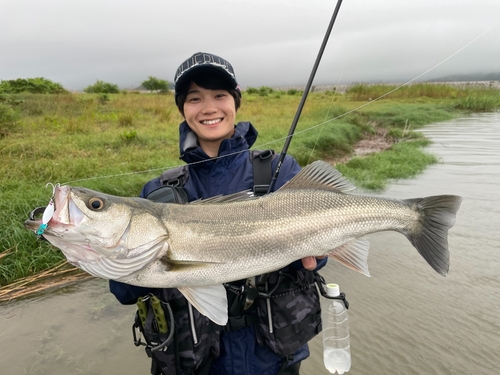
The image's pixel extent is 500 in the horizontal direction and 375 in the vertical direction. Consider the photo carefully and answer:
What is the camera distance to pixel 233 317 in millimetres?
2307

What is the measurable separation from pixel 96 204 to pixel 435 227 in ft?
6.58

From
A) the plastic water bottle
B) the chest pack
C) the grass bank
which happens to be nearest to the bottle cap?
the plastic water bottle

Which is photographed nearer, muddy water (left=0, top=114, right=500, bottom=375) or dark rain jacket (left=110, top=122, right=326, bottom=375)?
dark rain jacket (left=110, top=122, right=326, bottom=375)

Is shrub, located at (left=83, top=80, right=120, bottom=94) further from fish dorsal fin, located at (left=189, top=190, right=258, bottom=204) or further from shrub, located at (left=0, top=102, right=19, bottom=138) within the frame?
fish dorsal fin, located at (left=189, top=190, right=258, bottom=204)

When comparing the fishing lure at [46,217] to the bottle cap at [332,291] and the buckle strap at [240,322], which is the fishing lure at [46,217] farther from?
the bottle cap at [332,291]

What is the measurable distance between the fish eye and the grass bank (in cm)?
219

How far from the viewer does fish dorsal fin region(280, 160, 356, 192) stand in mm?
2295

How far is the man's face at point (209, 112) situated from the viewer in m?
2.50

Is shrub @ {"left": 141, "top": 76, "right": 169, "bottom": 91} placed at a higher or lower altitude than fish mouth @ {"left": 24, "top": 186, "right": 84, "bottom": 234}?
higher

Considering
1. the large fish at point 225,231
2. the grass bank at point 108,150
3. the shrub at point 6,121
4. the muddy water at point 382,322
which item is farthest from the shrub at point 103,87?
the large fish at point 225,231

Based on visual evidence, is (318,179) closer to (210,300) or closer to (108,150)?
(210,300)

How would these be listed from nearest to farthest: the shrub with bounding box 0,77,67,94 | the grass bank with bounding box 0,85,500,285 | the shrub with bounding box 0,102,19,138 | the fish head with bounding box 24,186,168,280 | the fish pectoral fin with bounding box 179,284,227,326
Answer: the fish head with bounding box 24,186,168,280 < the fish pectoral fin with bounding box 179,284,227,326 < the grass bank with bounding box 0,85,500,285 < the shrub with bounding box 0,102,19,138 < the shrub with bounding box 0,77,67,94

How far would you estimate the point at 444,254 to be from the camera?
7.10ft

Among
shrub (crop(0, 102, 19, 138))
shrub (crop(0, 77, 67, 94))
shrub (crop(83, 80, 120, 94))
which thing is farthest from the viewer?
shrub (crop(83, 80, 120, 94))
